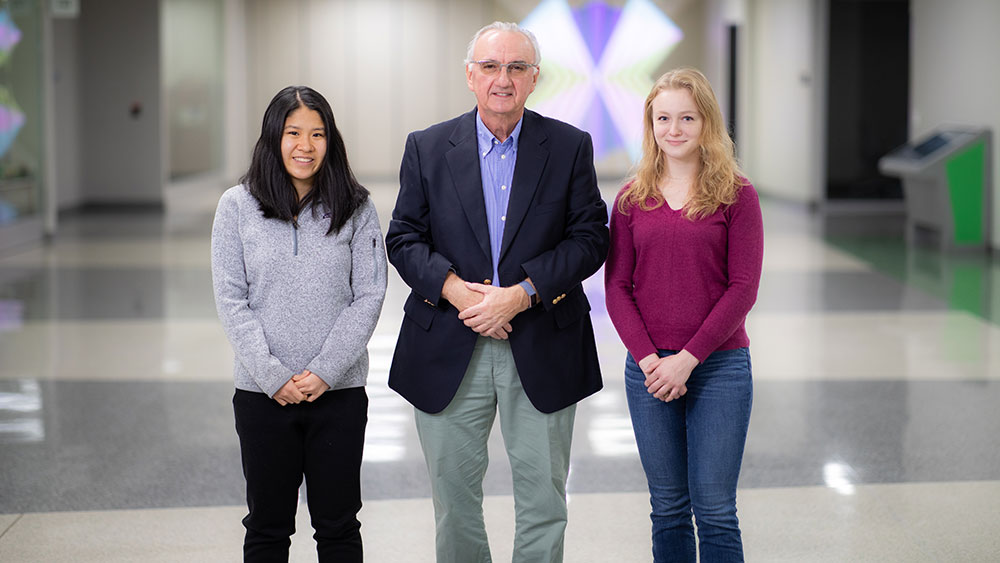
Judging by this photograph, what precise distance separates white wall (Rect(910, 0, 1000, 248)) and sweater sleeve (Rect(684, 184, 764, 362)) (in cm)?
852

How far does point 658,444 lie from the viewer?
8.54 ft

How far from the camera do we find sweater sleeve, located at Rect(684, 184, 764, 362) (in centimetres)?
251

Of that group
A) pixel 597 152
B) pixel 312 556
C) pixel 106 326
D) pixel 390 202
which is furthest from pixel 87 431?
pixel 597 152

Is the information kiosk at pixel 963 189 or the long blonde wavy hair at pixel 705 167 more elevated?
the long blonde wavy hair at pixel 705 167

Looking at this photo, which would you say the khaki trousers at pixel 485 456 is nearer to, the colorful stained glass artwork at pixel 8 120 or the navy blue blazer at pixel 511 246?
the navy blue blazer at pixel 511 246

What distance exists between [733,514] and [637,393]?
1.16 feet

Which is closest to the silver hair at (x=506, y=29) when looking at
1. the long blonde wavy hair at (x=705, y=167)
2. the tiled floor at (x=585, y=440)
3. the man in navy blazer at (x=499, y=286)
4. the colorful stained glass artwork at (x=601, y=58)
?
the man in navy blazer at (x=499, y=286)

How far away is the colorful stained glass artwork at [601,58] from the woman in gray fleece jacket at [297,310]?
18.1 meters

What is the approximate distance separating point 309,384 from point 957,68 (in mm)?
10217

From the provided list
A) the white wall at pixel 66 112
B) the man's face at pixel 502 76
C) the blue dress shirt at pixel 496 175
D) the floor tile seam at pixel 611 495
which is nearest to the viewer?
the man's face at pixel 502 76

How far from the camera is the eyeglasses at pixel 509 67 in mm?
2494

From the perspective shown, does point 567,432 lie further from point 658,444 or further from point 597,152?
point 597,152

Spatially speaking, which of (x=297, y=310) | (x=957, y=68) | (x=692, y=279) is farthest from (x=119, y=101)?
(x=692, y=279)

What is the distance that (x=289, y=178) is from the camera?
8.55 feet
